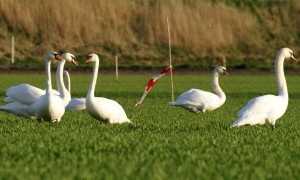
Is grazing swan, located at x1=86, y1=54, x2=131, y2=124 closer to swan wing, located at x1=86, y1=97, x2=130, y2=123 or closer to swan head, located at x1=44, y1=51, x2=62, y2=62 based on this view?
swan wing, located at x1=86, y1=97, x2=130, y2=123

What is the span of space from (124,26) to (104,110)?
215ft

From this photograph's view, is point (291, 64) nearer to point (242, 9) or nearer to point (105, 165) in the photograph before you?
point (242, 9)

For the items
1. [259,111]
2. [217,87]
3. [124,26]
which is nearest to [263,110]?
[259,111]

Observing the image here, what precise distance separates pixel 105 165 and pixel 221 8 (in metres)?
77.5

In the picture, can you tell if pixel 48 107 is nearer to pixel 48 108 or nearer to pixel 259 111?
pixel 48 108

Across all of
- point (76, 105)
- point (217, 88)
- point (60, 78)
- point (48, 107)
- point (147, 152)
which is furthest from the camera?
point (217, 88)

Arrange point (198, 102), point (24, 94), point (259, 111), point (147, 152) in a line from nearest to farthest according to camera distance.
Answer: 1. point (147, 152)
2. point (259, 111)
3. point (24, 94)
4. point (198, 102)

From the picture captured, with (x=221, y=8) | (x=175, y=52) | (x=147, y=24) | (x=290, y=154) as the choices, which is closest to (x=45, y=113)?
(x=290, y=154)

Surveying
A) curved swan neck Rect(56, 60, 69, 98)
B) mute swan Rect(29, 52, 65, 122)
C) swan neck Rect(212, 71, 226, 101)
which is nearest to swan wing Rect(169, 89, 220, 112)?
swan neck Rect(212, 71, 226, 101)

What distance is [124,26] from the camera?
79.4m

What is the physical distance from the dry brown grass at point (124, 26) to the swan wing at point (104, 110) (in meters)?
56.4

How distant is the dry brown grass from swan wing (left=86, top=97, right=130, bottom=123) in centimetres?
5642

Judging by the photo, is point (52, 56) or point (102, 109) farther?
point (52, 56)

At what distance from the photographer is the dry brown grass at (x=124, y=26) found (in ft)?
244
